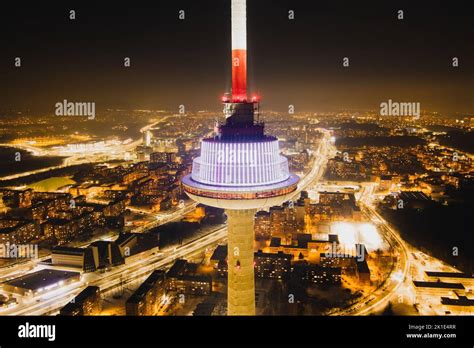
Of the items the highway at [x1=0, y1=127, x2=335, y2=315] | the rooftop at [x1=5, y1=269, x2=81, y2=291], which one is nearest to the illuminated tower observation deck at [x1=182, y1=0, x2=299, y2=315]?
the highway at [x1=0, y1=127, x2=335, y2=315]

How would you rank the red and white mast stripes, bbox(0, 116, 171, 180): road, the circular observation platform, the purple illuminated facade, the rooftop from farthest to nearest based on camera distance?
bbox(0, 116, 171, 180): road < the rooftop < the red and white mast stripes < the purple illuminated facade < the circular observation platform

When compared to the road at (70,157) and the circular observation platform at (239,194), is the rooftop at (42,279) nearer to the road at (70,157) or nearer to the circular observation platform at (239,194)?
the circular observation platform at (239,194)

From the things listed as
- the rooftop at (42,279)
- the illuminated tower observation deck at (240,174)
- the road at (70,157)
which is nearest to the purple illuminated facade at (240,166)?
the illuminated tower observation deck at (240,174)

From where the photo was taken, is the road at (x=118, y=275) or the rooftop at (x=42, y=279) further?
the rooftop at (x=42, y=279)

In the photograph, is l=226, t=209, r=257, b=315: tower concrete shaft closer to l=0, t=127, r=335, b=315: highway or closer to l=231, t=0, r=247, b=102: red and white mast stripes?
l=231, t=0, r=247, b=102: red and white mast stripes

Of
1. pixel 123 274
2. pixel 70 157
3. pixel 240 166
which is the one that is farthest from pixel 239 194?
pixel 70 157
